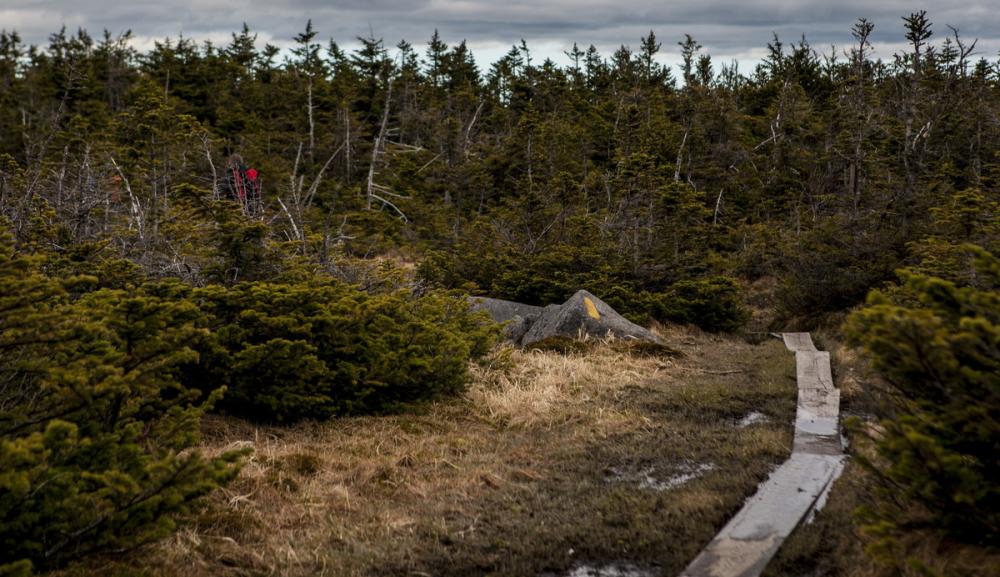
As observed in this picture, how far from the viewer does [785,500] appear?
17.7 ft

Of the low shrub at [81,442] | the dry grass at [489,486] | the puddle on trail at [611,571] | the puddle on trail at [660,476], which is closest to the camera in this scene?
the low shrub at [81,442]

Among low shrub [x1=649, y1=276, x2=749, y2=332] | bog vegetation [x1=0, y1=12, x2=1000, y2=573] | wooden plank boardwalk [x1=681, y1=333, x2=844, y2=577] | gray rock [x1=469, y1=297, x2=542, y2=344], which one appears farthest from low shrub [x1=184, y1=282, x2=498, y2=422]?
low shrub [x1=649, y1=276, x2=749, y2=332]

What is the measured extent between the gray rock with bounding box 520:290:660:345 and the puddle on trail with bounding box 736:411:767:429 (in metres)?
4.29

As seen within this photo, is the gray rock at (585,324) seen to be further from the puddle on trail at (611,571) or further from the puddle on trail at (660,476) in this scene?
the puddle on trail at (611,571)

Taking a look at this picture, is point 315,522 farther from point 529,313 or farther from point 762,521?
point 529,313

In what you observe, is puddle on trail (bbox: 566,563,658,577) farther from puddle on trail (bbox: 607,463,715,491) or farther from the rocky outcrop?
the rocky outcrop

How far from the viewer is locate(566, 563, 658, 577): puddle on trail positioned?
4.29 metres

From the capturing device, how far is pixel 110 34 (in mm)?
47000

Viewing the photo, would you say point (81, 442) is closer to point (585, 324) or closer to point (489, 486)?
point (489, 486)

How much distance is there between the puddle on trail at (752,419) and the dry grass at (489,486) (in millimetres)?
122

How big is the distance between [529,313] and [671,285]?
3.88 metres

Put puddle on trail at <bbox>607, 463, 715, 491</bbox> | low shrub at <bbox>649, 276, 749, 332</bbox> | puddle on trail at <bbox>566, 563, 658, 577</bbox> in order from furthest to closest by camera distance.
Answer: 1. low shrub at <bbox>649, 276, 749, 332</bbox>
2. puddle on trail at <bbox>607, 463, 715, 491</bbox>
3. puddle on trail at <bbox>566, 563, 658, 577</bbox>

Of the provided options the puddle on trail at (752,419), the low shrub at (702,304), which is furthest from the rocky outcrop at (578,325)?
the puddle on trail at (752,419)

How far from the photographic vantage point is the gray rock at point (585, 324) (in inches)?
501
